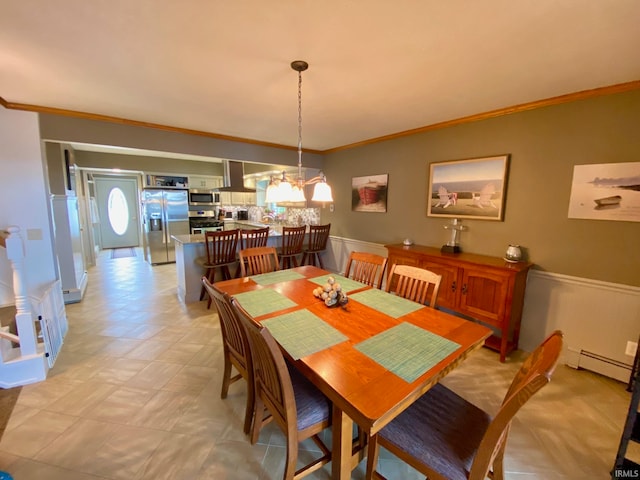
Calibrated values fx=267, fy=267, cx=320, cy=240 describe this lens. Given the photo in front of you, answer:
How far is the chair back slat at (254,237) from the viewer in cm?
369

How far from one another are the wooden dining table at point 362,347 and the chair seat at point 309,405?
0.40 ft

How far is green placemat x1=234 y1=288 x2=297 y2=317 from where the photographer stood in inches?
68.3

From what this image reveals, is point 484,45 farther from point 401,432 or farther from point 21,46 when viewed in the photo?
point 21,46

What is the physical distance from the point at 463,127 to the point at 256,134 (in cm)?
254

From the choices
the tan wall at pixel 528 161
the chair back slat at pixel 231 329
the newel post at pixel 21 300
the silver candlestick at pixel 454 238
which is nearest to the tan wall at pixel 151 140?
the tan wall at pixel 528 161

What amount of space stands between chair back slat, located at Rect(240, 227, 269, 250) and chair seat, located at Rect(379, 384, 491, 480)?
9.50 feet

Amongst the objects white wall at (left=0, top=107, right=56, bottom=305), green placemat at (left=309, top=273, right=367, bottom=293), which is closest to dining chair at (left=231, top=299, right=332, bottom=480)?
green placemat at (left=309, top=273, right=367, bottom=293)

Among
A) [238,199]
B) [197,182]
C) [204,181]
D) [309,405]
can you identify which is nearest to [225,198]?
[238,199]

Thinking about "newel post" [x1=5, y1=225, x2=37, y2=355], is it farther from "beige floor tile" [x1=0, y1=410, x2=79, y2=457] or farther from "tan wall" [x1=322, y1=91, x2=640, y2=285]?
"tan wall" [x1=322, y1=91, x2=640, y2=285]

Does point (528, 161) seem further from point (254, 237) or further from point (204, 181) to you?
point (204, 181)

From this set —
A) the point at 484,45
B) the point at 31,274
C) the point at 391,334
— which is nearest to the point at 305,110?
the point at 484,45

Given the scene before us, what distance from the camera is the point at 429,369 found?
3.76ft

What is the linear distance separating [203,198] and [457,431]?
6.48 m

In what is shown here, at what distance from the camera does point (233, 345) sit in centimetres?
175
